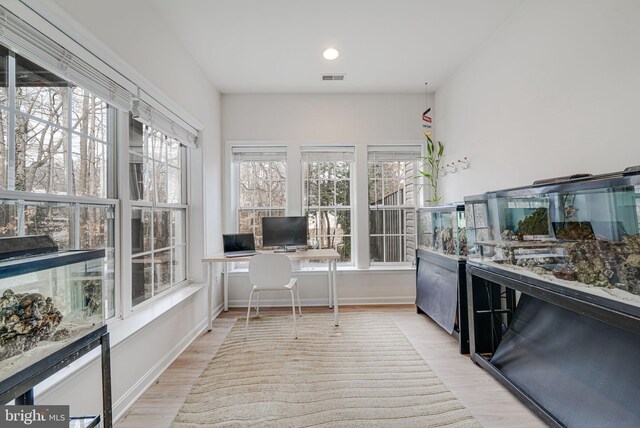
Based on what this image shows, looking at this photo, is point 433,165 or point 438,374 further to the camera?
point 433,165

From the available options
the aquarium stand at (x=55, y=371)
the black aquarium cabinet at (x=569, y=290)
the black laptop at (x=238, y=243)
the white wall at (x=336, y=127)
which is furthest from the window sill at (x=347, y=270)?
the aquarium stand at (x=55, y=371)

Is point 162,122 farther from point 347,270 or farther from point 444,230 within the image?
point 444,230

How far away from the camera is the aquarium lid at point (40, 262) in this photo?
89 cm

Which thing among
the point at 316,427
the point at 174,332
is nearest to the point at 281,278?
the point at 174,332

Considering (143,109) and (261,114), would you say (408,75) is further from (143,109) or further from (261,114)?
(143,109)

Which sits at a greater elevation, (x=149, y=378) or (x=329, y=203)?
(x=329, y=203)

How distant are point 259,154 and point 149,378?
8.96 ft

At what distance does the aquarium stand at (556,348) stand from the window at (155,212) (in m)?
2.66

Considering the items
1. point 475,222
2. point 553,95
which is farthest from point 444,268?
point 553,95

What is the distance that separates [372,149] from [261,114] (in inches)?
60.9

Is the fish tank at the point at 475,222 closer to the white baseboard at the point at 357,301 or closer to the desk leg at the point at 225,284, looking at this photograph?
the white baseboard at the point at 357,301

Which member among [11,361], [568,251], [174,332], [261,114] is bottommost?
[174,332]

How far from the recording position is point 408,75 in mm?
3377

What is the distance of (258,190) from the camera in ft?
13.0
